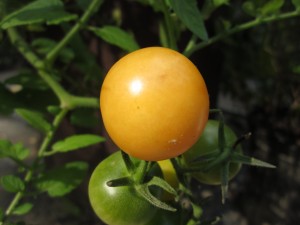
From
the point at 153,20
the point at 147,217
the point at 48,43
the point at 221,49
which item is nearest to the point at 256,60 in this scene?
the point at 221,49

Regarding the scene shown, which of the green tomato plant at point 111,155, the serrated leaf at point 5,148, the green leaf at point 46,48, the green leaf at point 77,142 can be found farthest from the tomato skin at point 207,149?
the green leaf at point 46,48

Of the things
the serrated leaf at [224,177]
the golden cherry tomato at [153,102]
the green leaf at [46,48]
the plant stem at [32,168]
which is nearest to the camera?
the golden cherry tomato at [153,102]

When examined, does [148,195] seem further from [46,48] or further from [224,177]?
[46,48]

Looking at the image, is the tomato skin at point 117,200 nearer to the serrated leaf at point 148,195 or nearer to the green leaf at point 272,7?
the serrated leaf at point 148,195

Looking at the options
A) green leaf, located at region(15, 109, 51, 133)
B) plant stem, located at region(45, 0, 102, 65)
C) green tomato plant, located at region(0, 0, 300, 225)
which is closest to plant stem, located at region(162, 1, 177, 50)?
green tomato plant, located at region(0, 0, 300, 225)

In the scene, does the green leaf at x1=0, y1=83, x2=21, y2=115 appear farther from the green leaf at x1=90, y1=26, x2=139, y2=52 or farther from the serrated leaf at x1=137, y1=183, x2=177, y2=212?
the serrated leaf at x1=137, y1=183, x2=177, y2=212

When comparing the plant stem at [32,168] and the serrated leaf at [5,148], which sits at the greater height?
the serrated leaf at [5,148]
